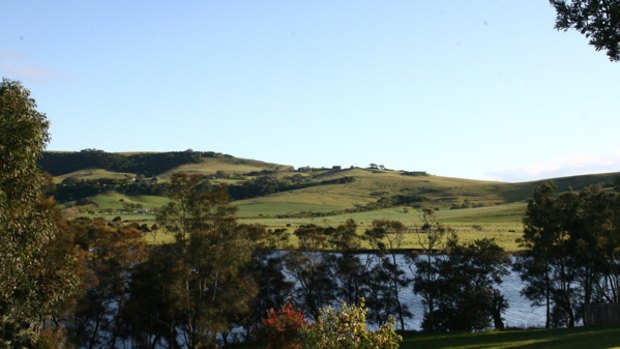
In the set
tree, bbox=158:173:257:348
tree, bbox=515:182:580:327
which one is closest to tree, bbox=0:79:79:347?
tree, bbox=158:173:257:348

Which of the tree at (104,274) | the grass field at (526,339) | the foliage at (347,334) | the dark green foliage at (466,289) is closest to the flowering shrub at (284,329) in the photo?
the grass field at (526,339)

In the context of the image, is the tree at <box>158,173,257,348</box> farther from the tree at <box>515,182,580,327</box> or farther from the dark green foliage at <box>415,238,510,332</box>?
the tree at <box>515,182,580,327</box>

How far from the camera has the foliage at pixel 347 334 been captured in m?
20.6

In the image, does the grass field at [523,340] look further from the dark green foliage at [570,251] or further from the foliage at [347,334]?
the foliage at [347,334]

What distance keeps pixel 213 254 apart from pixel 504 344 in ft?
86.3

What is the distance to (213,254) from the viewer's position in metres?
55.7

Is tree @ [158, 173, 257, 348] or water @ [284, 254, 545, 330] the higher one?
tree @ [158, 173, 257, 348]

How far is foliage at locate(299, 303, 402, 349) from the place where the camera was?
20609mm

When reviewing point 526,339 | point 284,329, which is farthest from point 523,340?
point 284,329

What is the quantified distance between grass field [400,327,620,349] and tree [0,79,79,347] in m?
30.5

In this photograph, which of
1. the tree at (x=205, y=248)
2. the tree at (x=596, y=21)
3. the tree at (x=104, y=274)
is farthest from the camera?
the tree at (x=104, y=274)

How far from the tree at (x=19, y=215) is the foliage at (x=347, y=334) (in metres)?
11.3

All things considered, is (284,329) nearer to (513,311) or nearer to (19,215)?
(19,215)

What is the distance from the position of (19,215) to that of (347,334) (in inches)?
550
